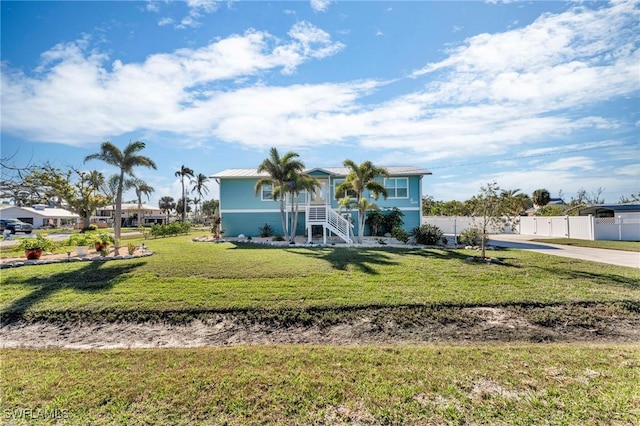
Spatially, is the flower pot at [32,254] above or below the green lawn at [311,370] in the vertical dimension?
above

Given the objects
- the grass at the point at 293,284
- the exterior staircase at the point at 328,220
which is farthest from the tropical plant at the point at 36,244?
the exterior staircase at the point at 328,220

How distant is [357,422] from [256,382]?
1.46 m

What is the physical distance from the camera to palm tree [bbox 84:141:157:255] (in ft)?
50.8

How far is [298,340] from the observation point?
19.6 feet

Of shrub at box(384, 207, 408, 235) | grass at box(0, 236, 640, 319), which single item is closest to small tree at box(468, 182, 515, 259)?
grass at box(0, 236, 640, 319)

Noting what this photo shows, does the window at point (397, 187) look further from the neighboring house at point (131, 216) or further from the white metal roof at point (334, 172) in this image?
the neighboring house at point (131, 216)

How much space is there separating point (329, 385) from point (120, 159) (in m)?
16.3

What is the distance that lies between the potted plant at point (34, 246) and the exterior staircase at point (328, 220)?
12591 mm

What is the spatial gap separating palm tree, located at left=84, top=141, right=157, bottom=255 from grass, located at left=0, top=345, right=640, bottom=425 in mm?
11964

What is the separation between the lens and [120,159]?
15773 millimetres

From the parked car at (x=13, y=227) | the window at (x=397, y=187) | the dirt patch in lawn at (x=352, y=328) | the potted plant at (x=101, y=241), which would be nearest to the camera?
the dirt patch in lawn at (x=352, y=328)

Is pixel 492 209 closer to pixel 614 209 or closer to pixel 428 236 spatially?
pixel 428 236

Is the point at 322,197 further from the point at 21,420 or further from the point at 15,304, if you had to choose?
the point at 21,420

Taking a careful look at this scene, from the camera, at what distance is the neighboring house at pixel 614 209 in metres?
23.6
